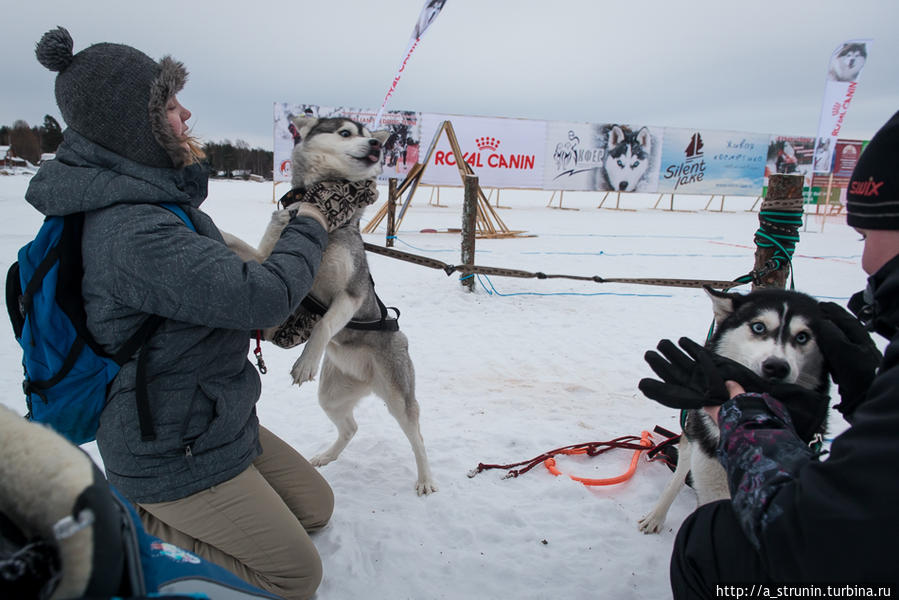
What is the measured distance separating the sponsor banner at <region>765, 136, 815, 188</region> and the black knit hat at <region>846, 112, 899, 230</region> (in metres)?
26.4

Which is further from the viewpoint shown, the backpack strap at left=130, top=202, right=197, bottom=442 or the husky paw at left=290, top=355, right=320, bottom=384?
the husky paw at left=290, top=355, right=320, bottom=384

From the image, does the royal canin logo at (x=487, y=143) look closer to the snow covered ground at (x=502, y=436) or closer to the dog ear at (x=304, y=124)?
the snow covered ground at (x=502, y=436)

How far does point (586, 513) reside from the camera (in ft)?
7.88

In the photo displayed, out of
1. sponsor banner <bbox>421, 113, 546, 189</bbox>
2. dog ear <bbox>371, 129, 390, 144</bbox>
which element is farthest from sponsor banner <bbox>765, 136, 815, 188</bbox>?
dog ear <bbox>371, 129, 390, 144</bbox>

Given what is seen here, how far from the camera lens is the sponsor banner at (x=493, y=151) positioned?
659 inches

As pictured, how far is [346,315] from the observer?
216cm

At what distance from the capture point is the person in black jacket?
0.81 m

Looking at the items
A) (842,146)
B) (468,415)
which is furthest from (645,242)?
(842,146)

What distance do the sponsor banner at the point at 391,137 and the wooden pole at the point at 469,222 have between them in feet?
32.0

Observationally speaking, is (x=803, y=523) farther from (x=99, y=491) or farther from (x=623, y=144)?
(x=623, y=144)

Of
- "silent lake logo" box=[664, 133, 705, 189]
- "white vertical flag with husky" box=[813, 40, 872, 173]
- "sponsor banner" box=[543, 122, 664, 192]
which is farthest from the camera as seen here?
"silent lake logo" box=[664, 133, 705, 189]

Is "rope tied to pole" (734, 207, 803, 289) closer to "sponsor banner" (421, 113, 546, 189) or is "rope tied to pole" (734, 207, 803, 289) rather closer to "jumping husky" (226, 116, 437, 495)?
"jumping husky" (226, 116, 437, 495)

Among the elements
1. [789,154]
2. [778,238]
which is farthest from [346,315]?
[789,154]

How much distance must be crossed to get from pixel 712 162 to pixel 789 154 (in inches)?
167
